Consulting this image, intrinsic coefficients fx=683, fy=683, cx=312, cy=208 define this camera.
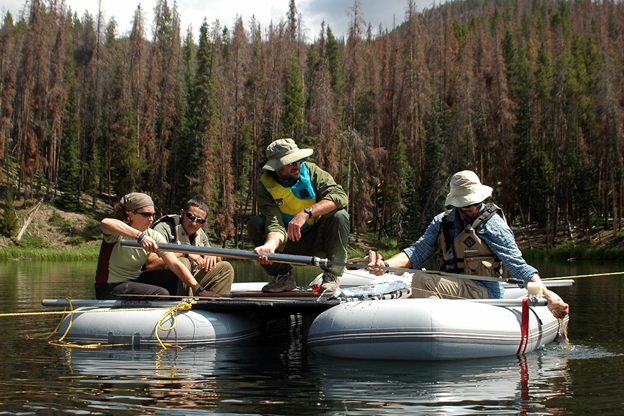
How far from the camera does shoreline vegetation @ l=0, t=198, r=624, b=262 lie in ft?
89.9

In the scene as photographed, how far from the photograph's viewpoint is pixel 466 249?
5863mm

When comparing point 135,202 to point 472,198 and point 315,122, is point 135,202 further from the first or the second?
point 315,122

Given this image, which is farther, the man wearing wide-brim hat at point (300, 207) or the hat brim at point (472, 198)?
the man wearing wide-brim hat at point (300, 207)

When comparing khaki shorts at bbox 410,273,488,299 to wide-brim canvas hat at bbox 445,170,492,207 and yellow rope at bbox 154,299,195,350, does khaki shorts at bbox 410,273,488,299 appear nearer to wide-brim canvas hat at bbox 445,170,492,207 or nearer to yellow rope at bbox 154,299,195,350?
wide-brim canvas hat at bbox 445,170,492,207

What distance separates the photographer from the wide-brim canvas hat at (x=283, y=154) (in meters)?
6.62

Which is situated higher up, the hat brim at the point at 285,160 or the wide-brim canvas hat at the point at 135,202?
the hat brim at the point at 285,160

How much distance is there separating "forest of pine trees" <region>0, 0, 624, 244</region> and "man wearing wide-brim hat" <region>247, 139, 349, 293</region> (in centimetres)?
2527

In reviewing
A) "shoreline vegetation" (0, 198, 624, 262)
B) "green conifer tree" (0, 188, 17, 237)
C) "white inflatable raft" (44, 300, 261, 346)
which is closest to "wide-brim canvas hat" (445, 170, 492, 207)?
"white inflatable raft" (44, 300, 261, 346)

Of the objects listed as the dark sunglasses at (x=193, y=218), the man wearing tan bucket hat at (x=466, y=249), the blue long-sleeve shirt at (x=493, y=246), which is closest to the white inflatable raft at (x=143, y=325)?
the dark sunglasses at (x=193, y=218)

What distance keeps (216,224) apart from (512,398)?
1202 inches

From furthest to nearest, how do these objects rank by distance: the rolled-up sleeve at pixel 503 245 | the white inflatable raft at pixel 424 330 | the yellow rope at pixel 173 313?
1. the yellow rope at pixel 173 313
2. the rolled-up sleeve at pixel 503 245
3. the white inflatable raft at pixel 424 330

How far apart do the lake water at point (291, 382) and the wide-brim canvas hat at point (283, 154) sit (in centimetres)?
173

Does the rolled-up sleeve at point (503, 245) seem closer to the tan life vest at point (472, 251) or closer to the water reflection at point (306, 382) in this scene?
the tan life vest at point (472, 251)

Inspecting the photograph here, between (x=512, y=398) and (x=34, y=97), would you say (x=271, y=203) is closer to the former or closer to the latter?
(x=512, y=398)
